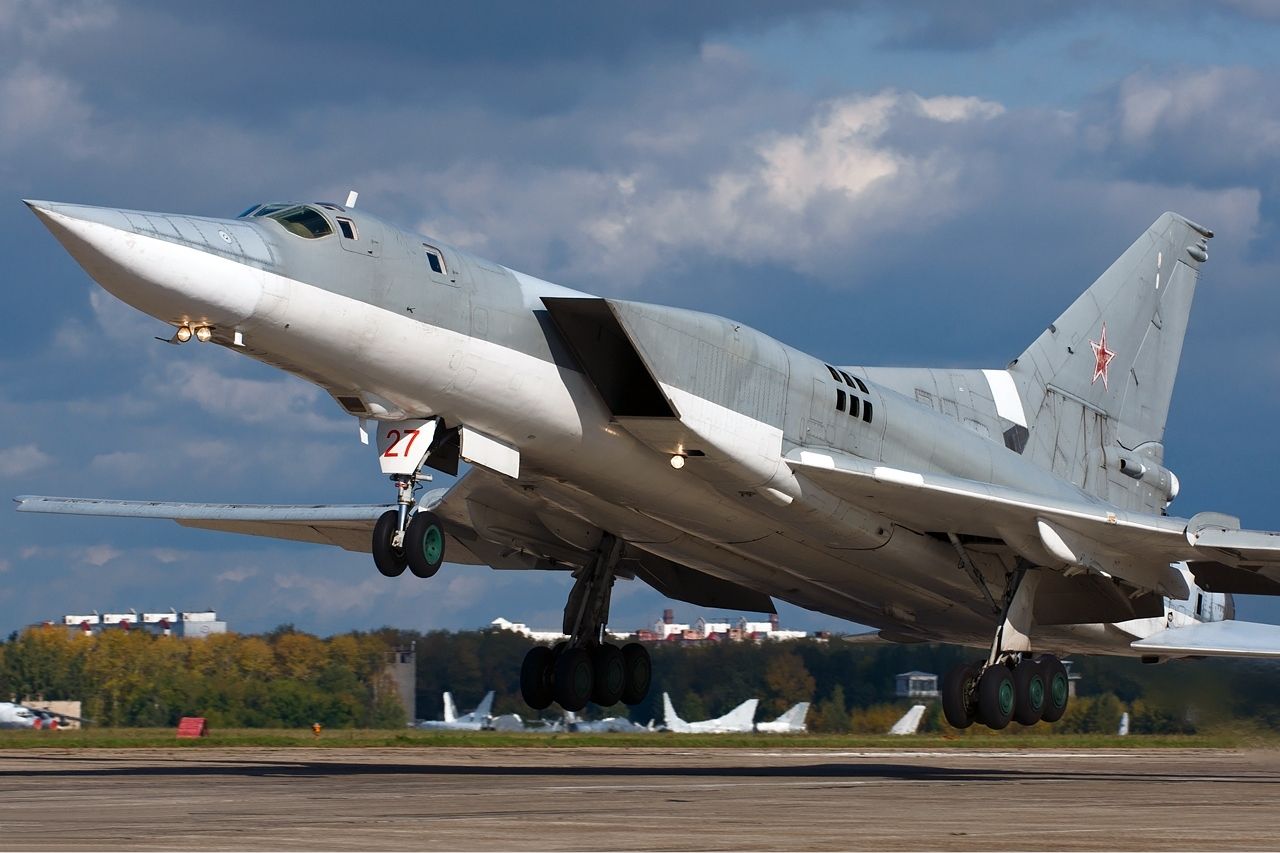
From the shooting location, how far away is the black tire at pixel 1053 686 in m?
18.0

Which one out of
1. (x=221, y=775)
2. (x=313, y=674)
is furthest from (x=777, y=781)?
(x=313, y=674)

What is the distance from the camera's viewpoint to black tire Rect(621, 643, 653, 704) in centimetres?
1881

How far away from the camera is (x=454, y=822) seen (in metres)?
9.66

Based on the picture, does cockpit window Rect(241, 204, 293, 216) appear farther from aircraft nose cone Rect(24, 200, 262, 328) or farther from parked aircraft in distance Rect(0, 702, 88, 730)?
parked aircraft in distance Rect(0, 702, 88, 730)

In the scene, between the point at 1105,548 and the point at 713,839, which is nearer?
the point at 713,839

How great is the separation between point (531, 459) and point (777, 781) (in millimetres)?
3776

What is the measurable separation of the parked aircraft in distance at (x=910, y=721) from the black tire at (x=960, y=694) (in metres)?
Answer: 11.6

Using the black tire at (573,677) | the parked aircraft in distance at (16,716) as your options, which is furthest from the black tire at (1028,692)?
the parked aircraft in distance at (16,716)

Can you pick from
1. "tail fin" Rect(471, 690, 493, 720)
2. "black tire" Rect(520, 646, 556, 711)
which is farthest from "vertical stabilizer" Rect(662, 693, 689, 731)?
"black tire" Rect(520, 646, 556, 711)

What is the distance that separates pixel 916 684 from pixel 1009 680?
33.0 ft

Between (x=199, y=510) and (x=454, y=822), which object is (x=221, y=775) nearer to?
(x=199, y=510)

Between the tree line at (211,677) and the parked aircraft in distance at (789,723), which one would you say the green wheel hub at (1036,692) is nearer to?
the parked aircraft in distance at (789,723)

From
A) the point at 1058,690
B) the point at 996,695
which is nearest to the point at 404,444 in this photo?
the point at 996,695

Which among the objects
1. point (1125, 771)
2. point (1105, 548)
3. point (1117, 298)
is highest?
point (1117, 298)
